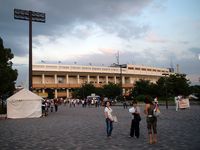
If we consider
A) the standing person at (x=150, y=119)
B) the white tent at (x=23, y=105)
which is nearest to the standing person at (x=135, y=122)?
the standing person at (x=150, y=119)

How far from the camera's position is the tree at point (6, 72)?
36.9 metres

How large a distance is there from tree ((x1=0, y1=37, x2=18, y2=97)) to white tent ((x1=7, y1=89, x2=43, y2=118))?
3.63m

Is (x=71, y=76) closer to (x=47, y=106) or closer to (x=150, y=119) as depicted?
(x=47, y=106)

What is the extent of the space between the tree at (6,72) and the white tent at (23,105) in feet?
11.9

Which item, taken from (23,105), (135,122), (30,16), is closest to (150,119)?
(135,122)

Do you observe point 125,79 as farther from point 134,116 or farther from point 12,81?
point 134,116

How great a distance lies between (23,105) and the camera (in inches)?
1366

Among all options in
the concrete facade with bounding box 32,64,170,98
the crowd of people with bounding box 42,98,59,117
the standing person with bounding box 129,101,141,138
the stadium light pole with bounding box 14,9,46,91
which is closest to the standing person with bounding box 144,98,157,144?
the standing person with bounding box 129,101,141,138

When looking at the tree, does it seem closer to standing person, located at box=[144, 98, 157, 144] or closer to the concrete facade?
standing person, located at box=[144, 98, 157, 144]

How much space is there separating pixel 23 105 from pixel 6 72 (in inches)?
179

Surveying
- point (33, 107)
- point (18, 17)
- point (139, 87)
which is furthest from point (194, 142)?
point (139, 87)

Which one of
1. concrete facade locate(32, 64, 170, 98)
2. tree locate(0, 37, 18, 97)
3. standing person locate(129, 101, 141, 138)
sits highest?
concrete facade locate(32, 64, 170, 98)

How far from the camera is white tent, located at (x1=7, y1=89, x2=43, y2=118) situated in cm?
3416

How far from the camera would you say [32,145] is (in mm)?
13297
